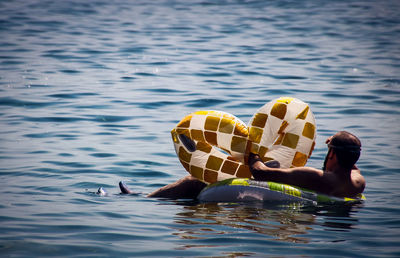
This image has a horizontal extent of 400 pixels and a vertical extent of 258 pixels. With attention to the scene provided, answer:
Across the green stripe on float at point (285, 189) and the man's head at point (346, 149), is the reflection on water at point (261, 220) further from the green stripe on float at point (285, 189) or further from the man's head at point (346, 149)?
the man's head at point (346, 149)

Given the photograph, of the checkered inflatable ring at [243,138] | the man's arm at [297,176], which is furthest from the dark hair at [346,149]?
the checkered inflatable ring at [243,138]

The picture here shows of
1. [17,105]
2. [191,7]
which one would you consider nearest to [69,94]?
[17,105]

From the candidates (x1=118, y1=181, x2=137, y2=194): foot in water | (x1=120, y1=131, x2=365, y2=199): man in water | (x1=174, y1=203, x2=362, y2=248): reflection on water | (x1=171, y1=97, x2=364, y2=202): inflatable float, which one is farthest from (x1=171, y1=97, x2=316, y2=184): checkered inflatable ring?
(x1=118, y1=181, x2=137, y2=194): foot in water

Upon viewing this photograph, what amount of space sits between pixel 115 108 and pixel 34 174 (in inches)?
172

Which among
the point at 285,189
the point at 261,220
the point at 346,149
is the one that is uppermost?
the point at 346,149

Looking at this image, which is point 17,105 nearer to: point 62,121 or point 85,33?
point 62,121

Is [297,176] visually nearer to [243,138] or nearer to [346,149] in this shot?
[346,149]

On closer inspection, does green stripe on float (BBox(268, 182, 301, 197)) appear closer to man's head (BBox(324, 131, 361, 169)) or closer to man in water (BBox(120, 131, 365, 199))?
man in water (BBox(120, 131, 365, 199))

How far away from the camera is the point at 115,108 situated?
12.4 metres

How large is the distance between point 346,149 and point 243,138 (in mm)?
1074

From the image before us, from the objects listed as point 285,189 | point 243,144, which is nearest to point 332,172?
point 285,189

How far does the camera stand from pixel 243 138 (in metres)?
6.42

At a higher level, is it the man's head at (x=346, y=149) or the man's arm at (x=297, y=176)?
the man's head at (x=346, y=149)

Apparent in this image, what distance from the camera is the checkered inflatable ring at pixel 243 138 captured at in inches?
254
